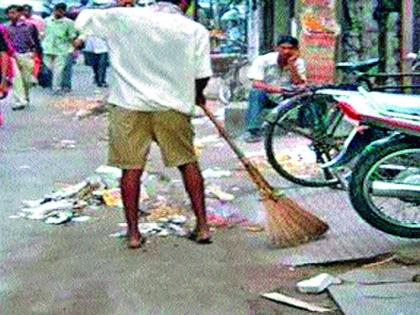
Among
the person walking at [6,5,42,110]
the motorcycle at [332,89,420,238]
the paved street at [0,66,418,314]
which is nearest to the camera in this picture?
the paved street at [0,66,418,314]

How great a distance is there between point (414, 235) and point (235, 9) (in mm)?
18208

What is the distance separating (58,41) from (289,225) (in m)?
13.1

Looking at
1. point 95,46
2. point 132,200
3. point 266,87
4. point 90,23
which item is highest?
point 90,23

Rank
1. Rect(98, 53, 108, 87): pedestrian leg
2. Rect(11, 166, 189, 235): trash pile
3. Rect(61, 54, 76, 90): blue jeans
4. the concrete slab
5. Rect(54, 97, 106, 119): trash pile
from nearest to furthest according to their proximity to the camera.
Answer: the concrete slab → Rect(11, 166, 189, 235): trash pile → Rect(54, 97, 106, 119): trash pile → Rect(61, 54, 76, 90): blue jeans → Rect(98, 53, 108, 87): pedestrian leg

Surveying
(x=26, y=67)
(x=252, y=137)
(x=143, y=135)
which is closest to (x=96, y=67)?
(x=26, y=67)

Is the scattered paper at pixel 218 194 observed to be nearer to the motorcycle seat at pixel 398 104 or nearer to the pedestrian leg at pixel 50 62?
the motorcycle seat at pixel 398 104

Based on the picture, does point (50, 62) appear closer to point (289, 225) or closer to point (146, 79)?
point (146, 79)

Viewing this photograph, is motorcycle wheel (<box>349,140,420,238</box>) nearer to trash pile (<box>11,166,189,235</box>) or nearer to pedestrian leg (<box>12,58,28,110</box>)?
trash pile (<box>11,166,189,235</box>)

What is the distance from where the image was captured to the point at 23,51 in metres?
17.1

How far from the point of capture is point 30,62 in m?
17.0

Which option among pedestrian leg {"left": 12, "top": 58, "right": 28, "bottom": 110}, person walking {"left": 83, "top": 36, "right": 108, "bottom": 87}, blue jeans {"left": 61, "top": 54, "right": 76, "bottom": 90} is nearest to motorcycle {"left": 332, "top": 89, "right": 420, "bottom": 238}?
pedestrian leg {"left": 12, "top": 58, "right": 28, "bottom": 110}

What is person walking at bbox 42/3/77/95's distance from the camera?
1920 centimetres

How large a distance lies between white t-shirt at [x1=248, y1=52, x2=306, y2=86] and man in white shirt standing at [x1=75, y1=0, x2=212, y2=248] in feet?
11.1

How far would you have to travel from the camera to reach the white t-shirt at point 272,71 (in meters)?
10.4
